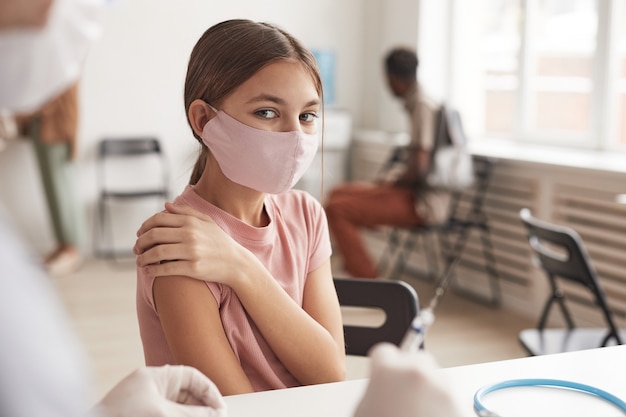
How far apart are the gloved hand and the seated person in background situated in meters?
3.46

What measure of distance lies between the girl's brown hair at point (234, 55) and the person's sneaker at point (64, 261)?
387cm

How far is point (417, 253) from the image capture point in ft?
16.8

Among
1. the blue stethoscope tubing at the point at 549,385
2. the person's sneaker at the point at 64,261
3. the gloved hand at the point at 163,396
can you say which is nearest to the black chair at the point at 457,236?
the person's sneaker at the point at 64,261

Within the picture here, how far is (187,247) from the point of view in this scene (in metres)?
1.14

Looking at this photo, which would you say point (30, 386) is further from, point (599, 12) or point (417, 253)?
point (417, 253)

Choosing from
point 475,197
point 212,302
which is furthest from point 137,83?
point 212,302

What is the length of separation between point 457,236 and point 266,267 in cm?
358

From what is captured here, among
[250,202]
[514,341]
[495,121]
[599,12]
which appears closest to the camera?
[250,202]

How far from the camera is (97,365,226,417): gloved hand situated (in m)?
0.73

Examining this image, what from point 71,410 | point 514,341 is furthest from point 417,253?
point 71,410

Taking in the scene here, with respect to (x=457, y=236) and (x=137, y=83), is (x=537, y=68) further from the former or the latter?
(x=137, y=83)

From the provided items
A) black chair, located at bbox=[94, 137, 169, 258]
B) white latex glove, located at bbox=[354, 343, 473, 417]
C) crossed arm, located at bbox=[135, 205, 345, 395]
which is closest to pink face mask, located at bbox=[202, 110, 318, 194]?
crossed arm, located at bbox=[135, 205, 345, 395]

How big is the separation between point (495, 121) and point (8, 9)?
15.8 feet

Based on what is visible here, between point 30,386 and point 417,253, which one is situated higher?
point 30,386
